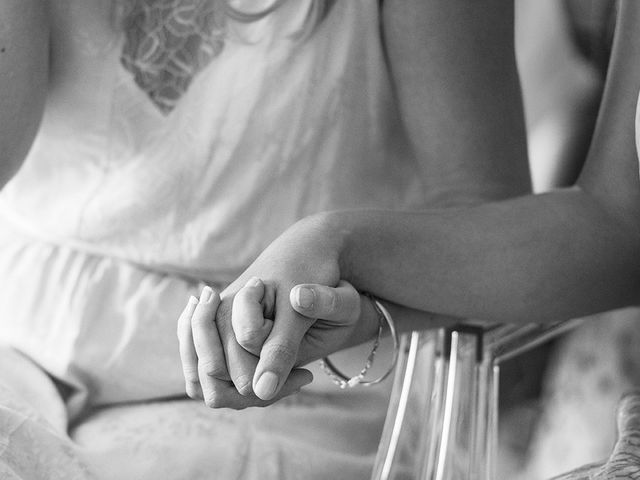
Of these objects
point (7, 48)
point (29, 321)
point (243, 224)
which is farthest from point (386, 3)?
point (29, 321)

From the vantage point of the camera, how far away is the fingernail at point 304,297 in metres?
0.79

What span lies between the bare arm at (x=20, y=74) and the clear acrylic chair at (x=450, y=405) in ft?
1.46

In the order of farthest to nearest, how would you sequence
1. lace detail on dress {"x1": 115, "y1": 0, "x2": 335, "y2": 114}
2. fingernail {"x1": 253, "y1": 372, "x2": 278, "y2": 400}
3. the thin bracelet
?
lace detail on dress {"x1": 115, "y1": 0, "x2": 335, "y2": 114} < the thin bracelet < fingernail {"x1": 253, "y1": 372, "x2": 278, "y2": 400}

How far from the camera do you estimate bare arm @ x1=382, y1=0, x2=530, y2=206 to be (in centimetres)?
105

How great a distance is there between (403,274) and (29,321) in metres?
0.43

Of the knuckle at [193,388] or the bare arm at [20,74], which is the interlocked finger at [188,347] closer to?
the knuckle at [193,388]

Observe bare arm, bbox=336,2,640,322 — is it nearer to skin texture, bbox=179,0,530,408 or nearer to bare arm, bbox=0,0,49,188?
skin texture, bbox=179,0,530,408

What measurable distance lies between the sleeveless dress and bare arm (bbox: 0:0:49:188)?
4 cm

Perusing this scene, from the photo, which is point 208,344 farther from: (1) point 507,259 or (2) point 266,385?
(1) point 507,259

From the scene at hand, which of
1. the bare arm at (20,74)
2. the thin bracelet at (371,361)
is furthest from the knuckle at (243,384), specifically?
the bare arm at (20,74)

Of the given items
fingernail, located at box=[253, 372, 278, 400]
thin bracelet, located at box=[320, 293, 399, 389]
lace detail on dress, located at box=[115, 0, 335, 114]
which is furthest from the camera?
lace detail on dress, located at box=[115, 0, 335, 114]

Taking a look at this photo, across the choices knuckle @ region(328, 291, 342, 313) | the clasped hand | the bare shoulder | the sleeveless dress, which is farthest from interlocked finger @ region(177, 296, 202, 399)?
the bare shoulder

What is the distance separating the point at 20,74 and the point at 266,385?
1.49ft

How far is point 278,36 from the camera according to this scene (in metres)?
1.05
